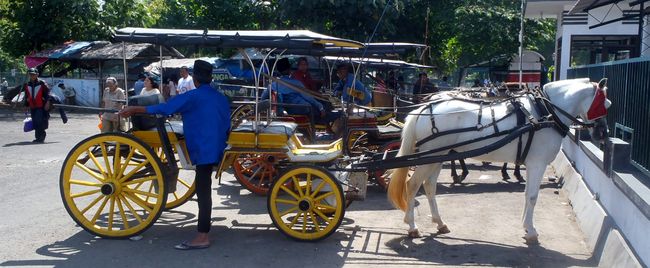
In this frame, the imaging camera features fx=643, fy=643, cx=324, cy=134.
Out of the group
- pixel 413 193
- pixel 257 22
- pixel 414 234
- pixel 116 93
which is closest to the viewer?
pixel 414 234

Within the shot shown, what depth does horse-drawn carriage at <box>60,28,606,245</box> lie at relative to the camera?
21.2 feet

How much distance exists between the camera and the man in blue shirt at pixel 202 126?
20.5ft

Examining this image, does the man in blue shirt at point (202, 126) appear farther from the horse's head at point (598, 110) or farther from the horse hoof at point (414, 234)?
the horse's head at point (598, 110)

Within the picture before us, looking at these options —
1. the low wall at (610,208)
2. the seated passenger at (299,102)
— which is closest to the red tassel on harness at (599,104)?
the low wall at (610,208)

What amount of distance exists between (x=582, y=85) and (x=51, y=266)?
18.2 ft

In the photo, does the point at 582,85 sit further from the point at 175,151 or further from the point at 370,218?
the point at 175,151

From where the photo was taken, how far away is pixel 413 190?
279 inches

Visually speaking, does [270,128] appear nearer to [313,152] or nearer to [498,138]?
[313,152]

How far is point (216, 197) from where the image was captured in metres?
9.23

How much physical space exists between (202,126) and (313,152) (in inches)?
48.3

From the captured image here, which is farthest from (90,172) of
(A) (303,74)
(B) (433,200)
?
(A) (303,74)

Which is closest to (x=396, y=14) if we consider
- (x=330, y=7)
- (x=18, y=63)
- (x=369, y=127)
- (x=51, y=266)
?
(x=330, y=7)

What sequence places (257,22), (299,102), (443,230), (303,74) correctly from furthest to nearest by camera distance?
(257,22) → (303,74) → (299,102) → (443,230)

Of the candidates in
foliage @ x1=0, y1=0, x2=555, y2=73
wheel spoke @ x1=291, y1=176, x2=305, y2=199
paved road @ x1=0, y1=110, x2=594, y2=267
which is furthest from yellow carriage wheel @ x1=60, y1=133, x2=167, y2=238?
foliage @ x1=0, y1=0, x2=555, y2=73
